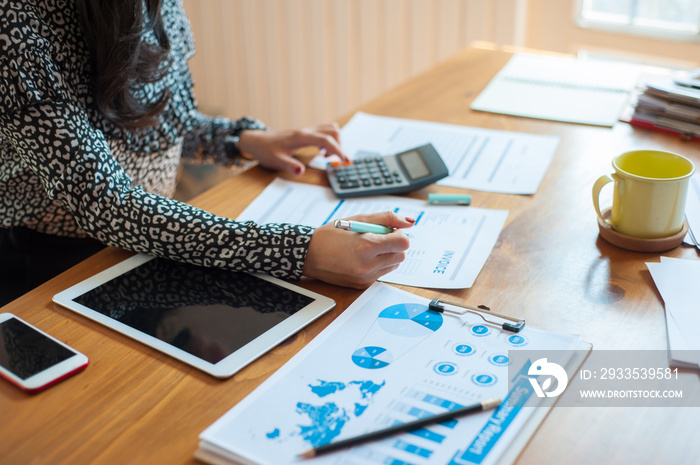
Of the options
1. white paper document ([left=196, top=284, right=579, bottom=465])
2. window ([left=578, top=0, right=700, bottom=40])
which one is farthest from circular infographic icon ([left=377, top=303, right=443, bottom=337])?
window ([left=578, top=0, right=700, bottom=40])

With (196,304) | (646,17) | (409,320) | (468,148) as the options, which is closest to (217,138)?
(468,148)

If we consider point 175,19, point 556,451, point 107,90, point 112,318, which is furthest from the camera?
point 175,19

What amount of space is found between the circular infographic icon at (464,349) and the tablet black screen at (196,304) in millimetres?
179

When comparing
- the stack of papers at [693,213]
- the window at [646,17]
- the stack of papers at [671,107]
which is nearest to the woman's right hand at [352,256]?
the stack of papers at [693,213]

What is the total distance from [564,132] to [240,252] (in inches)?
26.3

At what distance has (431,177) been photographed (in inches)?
39.4

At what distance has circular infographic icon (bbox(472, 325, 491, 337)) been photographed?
679 mm

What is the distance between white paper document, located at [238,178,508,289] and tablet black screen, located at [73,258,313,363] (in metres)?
0.14

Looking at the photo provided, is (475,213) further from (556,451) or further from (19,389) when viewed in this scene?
(19,389)

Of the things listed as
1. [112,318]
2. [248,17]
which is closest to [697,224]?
[112,318]

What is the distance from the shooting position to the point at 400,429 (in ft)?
1.83

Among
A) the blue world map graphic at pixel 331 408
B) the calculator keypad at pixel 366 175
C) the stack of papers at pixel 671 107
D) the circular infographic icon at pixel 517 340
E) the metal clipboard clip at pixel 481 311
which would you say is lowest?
the blue world map graphic at pixel 331 408

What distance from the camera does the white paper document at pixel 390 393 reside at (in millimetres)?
542

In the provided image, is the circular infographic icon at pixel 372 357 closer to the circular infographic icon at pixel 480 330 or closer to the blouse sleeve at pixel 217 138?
the circular infographic icon at pixel 480 330
